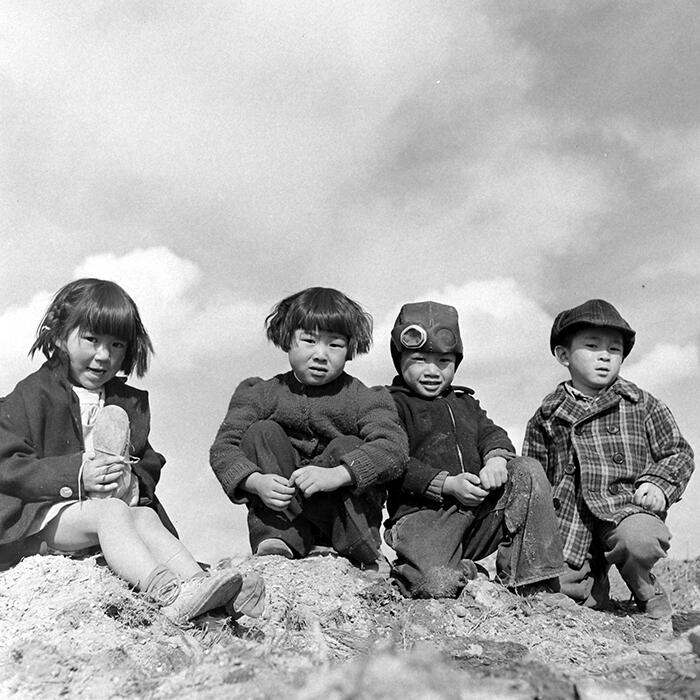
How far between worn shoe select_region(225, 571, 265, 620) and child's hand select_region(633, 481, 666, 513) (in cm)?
249

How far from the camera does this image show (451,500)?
15.4ft

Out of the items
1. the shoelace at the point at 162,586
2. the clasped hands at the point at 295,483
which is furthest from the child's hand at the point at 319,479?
the shoelace at the point at 162,586

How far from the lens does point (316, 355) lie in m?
4.78

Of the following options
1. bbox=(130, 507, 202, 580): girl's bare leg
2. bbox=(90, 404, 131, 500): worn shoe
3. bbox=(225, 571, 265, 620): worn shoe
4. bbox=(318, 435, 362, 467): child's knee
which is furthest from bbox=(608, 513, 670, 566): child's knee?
bbox=(90, 404, 131, 500): worn shoe

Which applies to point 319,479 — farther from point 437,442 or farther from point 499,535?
point 499,535

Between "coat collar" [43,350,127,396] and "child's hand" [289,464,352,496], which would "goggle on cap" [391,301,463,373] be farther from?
"coat collar" [43,350,127,396]

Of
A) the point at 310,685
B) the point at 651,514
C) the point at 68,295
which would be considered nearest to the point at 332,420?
the point at 68,295

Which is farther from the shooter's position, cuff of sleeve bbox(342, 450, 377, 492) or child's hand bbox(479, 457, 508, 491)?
child's hand bbox(479, 457, 508, 491)

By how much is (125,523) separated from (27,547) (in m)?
0.61

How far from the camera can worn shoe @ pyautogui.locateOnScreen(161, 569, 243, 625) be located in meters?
3.19

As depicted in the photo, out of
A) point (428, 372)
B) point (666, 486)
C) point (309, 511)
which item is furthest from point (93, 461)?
point (666, 486)

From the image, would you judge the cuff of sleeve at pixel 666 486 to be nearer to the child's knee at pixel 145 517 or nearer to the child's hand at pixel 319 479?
the child's hand at pixel 319 479

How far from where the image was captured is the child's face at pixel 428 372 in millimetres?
5082

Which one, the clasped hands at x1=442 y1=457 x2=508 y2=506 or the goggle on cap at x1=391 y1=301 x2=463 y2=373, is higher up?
the goggle on cap at x1=391 y1=301 x2=463 y2=373
